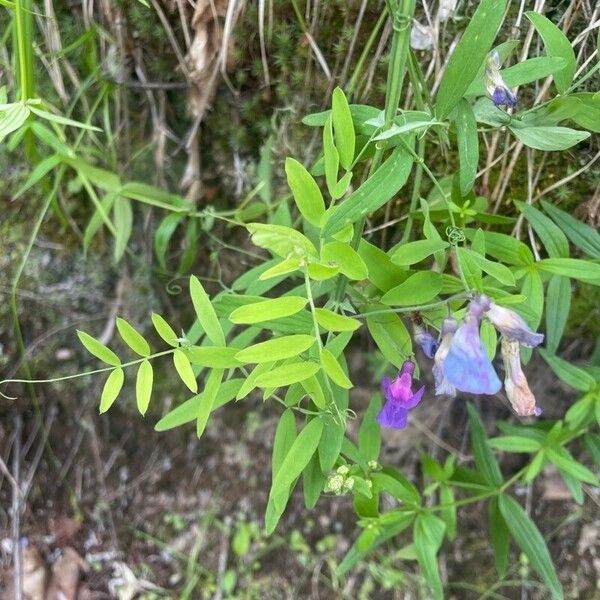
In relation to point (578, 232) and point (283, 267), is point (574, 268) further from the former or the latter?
point (283, 267)

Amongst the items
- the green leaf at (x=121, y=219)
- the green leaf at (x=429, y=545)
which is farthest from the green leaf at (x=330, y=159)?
the green leaf at (x=429, y=545)

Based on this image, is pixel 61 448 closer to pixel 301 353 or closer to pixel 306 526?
pixel 306 526

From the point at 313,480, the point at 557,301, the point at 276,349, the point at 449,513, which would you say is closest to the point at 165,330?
the point at 276,349

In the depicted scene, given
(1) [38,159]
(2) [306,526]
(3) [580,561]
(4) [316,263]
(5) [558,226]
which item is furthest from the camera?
(2) [306,526]

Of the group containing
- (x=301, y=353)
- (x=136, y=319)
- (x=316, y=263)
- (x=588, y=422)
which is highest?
(x=316, y=263)

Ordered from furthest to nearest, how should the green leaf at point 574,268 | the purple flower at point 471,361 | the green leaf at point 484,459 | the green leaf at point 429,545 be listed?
1. the green leaf at point 484,459
2. the green leaf at point 429,545
3. the green leaf at point 574,268
4. the purple flower at point 471,361

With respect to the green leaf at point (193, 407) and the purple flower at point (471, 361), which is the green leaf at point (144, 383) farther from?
the purple flower at point (471, 361)

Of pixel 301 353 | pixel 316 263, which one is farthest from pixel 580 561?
pixel 316 263
